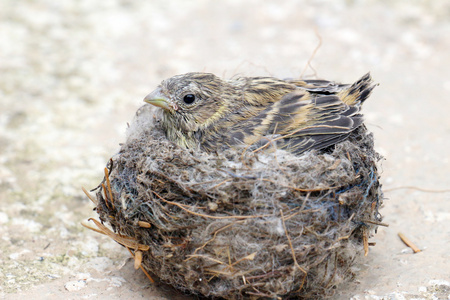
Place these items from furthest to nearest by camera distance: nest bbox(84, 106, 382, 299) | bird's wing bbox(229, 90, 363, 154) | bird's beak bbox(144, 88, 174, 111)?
bird's beak bbox(144, 88, 174, 111), bird's wing bbox(229, 90, 363, 154), nest bbox(84, 106, 382, 299)

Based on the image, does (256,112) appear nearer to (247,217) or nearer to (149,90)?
(247,217)

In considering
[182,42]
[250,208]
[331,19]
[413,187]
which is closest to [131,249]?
[250,208]

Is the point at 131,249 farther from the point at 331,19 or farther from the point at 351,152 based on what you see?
the point at 331,19

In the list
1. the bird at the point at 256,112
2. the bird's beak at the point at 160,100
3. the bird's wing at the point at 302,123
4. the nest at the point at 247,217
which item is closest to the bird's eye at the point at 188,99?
the bird at the point at 256,112

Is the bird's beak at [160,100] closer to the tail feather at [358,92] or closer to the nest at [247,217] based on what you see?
the nest at [247,217]

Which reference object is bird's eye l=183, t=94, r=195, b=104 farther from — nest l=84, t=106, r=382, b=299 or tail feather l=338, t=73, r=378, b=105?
tail feather l=338, t=73, r=378, b=105

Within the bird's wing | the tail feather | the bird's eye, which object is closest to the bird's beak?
the bird's eye

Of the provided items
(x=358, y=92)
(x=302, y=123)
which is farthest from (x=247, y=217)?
(x=358, y=92)
